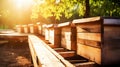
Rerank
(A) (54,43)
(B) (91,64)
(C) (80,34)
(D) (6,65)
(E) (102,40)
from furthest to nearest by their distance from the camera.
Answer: (D) (6,65) < (A) (54,43) < (C) (80,34) < (B) (91,64) < (E) (102,40)

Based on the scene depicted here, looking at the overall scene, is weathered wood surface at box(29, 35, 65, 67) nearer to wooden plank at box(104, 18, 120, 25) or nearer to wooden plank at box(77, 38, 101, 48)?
wooden plank at box(77, 38, 101, 48)

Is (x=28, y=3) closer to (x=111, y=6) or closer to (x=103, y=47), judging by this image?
(x=111, y=6)

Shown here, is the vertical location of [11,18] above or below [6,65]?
above

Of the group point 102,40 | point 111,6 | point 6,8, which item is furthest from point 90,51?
point 6,8

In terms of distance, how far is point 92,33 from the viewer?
116 inches

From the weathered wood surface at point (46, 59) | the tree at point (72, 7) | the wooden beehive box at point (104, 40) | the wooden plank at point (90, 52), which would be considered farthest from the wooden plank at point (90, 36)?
the tree at point (72, 7)

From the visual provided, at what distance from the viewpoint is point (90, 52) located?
9.99 feet

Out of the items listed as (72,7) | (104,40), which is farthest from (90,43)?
(72,7)

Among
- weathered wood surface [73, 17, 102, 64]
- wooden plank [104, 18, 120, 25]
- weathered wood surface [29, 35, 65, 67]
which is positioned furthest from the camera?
weathered wood surface [73, 17, 102, 64]

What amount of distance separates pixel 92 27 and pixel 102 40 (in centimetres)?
33

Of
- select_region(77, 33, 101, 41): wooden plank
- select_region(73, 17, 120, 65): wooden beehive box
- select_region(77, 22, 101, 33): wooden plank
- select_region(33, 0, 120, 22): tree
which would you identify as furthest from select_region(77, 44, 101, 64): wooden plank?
select_region(33, 0, 120, 22): tree

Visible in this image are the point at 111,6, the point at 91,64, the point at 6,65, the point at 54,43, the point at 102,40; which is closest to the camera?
the point at 102,40

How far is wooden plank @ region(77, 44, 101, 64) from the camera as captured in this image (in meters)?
2.76

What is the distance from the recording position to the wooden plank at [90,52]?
2763 mm
